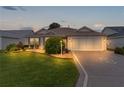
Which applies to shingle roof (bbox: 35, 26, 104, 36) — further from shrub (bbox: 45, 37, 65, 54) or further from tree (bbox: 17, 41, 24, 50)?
tree (bbox: 17, 41, 24, 50)

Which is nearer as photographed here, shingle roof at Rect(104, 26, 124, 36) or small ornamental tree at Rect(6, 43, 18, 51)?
small ornamental tree at Rect(6, 43, 18, 51)

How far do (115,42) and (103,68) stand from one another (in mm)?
3065

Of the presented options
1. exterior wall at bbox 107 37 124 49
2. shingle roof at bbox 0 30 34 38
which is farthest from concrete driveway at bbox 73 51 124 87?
shingle roof at bbox 0 30 34 38

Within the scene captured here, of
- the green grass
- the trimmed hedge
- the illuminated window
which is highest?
the illuminated window

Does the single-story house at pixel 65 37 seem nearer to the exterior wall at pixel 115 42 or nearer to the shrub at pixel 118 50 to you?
the exterior wall at pixel 115 42

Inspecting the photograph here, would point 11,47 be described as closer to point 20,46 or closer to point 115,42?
point 20,46

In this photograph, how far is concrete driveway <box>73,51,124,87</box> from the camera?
9562 millimetres

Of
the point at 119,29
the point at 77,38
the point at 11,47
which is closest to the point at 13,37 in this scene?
the point at 11,47

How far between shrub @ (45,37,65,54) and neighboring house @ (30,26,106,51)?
0.23 m

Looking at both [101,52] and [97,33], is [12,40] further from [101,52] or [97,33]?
[97,33]

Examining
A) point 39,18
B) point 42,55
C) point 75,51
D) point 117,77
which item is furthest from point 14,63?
point 117,77

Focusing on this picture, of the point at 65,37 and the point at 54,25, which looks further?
the point at 65,37

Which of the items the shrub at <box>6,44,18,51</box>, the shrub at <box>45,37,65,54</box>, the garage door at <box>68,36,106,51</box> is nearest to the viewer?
the shrub at <box>6,44,18,51</box>

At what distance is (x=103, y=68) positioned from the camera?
12586 millimetres
